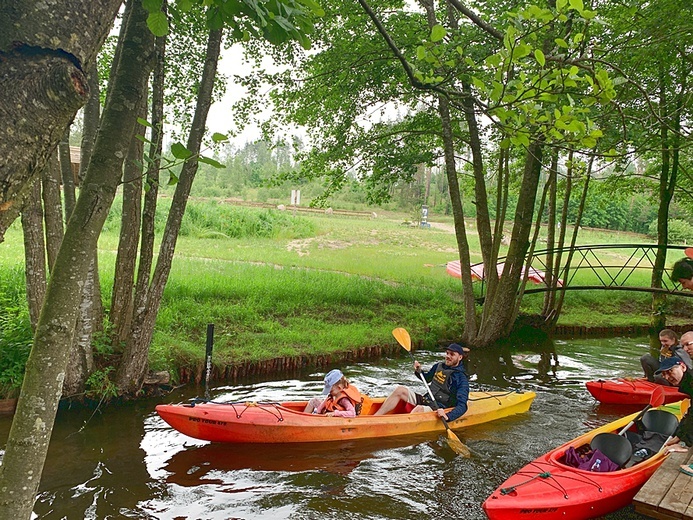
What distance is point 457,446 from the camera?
686 centimetres

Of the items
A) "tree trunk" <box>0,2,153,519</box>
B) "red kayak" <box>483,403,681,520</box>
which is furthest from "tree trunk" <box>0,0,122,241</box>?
"red kayak" <box>483,403,681,520</box>

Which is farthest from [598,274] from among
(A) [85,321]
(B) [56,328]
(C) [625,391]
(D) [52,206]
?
(B) [56,328]

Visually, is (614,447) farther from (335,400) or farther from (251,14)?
(251,14)

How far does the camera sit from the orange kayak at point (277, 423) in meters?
6.48

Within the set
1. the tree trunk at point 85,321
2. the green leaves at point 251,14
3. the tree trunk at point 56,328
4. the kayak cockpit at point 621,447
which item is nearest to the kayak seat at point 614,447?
the kayak cockpit at point 621,447

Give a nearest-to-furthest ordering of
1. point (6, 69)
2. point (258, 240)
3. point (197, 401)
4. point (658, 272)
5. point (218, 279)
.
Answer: point (6, 69) → point (197, 401) → point (218, 279) → point (658, 272) → point (258, 240)

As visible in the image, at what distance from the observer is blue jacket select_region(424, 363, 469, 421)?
7383mm

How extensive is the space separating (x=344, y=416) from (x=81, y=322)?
12.0ft

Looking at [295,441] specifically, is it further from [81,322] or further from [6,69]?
[6,69]

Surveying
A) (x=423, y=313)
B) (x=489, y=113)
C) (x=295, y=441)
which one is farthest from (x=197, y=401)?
(x=423, y=313)

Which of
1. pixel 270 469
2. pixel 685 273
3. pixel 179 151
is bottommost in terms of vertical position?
pixel 270 469

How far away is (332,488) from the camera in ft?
19.1

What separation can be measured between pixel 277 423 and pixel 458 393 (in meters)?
2.56

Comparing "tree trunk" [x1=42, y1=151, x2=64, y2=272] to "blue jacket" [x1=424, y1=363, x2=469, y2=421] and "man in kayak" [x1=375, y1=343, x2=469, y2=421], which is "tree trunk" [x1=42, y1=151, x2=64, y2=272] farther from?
"blue jacket" [x1=424, y1=363, x2=469, y2=421]
